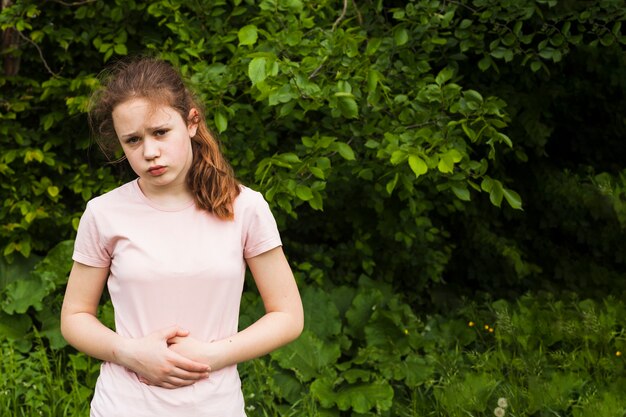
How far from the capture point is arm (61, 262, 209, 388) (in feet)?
5.75

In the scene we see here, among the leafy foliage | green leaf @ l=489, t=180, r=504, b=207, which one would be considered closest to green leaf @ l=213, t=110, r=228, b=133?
the leafy foliage

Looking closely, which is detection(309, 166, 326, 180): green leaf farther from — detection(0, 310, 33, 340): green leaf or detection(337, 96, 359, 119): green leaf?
detection(0, 310, 33, 340): green leaf

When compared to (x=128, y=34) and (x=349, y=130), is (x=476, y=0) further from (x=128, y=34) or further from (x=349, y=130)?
(x=128, y=34)

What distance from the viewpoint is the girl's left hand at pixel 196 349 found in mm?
1781

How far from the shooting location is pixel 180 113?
1909 mm

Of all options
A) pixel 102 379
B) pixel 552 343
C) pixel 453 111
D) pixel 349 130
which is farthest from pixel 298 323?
pixel 552 343

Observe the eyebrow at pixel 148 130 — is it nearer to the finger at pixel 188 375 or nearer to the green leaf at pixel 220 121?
the finger at pixel 188 375

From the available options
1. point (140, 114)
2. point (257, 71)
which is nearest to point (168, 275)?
point (140, 114)

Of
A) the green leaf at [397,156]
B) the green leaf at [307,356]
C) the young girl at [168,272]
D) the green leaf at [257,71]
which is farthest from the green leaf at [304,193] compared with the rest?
the young girl at [168,272]

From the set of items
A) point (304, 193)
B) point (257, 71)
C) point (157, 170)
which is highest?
A: point (157, 170)

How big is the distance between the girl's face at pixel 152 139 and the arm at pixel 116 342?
0.25m

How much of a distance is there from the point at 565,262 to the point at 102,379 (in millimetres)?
4053

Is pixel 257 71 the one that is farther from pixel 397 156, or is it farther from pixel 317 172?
pixel 397 156

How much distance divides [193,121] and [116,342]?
21.1 inches
